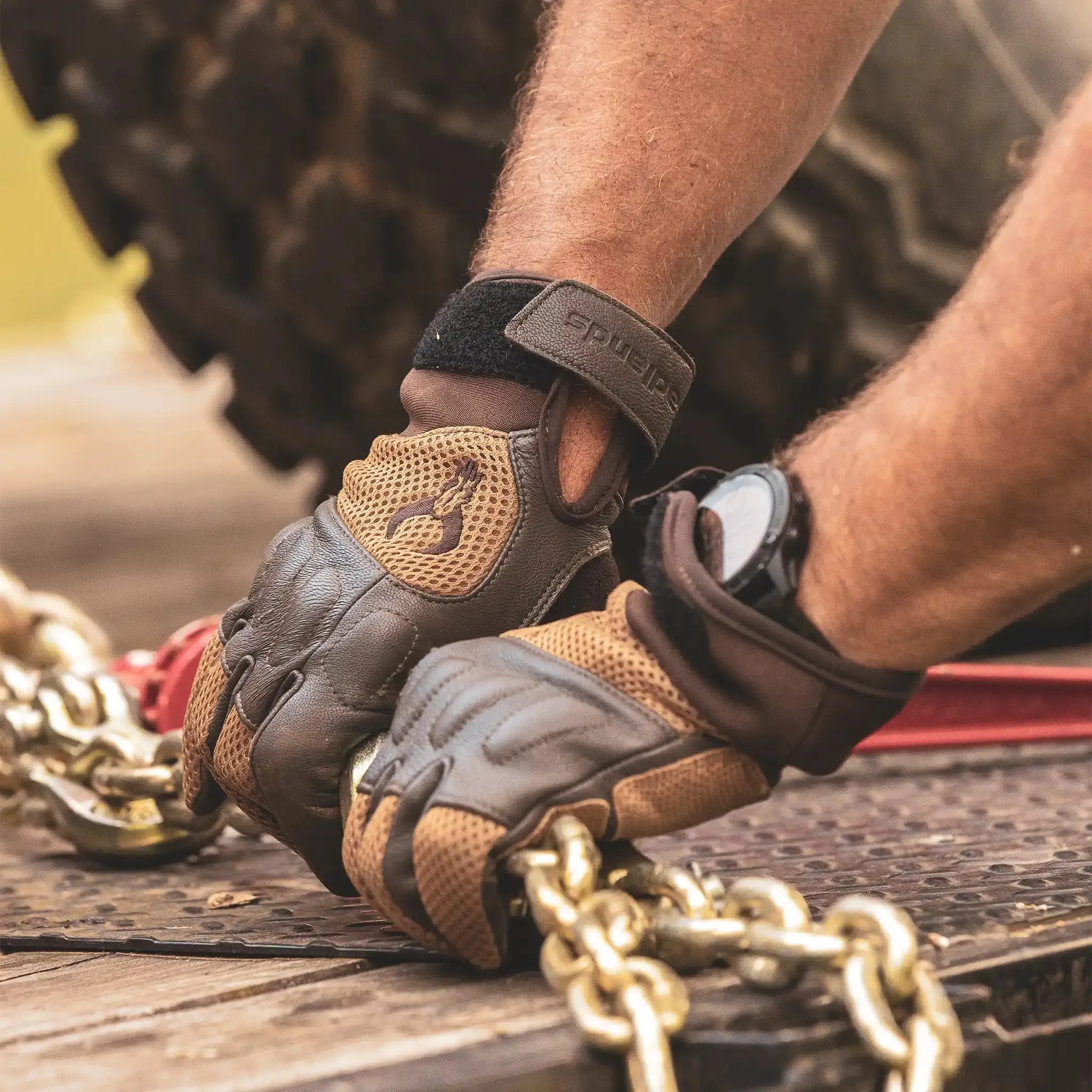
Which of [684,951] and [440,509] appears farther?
[440,509]

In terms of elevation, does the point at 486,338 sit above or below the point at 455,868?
above

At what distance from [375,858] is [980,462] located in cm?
38

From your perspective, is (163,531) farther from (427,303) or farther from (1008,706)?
(1008,706)

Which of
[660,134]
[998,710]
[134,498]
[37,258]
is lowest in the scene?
[998,710]

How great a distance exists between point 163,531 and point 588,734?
281cm

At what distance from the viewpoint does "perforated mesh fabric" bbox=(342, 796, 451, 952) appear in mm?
826

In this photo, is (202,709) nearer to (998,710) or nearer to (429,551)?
(429,551)

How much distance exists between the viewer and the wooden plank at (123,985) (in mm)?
819

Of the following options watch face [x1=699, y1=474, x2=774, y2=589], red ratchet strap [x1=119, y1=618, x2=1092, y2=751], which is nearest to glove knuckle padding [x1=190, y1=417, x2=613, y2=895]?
watch face [x1=699, y1=474, x2=774, y2=589]

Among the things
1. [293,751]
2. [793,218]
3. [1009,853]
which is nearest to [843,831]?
[1009,853]

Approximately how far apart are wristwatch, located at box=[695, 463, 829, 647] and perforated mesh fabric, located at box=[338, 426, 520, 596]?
15 cm

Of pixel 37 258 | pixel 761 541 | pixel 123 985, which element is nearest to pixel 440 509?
pixel 761 541

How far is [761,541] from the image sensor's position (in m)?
0.85

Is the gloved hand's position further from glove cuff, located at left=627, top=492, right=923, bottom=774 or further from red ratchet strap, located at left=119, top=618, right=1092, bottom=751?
red ratchet strap, located at left=119, top=618, right=1092, bottom=751
